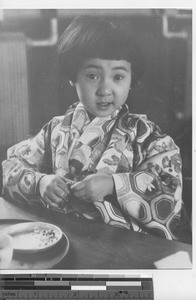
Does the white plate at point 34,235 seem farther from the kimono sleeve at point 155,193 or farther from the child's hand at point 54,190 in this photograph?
the kimono sleeve at point 155,193

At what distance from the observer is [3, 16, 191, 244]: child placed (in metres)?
0.95

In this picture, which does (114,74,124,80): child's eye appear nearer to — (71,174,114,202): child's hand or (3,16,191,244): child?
(3,16,191,244): child

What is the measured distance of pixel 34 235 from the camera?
0.96m

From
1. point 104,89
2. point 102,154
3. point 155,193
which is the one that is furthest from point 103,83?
point 155,193

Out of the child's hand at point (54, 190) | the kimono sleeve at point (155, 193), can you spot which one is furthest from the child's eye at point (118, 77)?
the child's hand at point (54, 190)

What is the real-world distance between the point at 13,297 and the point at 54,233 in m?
0.15

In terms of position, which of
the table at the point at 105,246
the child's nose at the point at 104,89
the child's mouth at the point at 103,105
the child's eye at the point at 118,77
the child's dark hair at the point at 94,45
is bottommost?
the table at the point at 105,246

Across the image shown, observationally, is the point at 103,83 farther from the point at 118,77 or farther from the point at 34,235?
the point at 34,235

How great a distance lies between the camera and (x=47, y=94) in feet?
3.13

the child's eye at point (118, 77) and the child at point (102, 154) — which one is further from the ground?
the child's eye at point (118, 77)

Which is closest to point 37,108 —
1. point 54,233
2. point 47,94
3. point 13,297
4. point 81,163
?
point 47,94

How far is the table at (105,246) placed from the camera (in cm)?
95

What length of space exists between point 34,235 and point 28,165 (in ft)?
0.47

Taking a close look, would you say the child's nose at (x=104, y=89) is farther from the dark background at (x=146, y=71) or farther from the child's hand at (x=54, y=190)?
the child's hand at (x=54, y=190)
